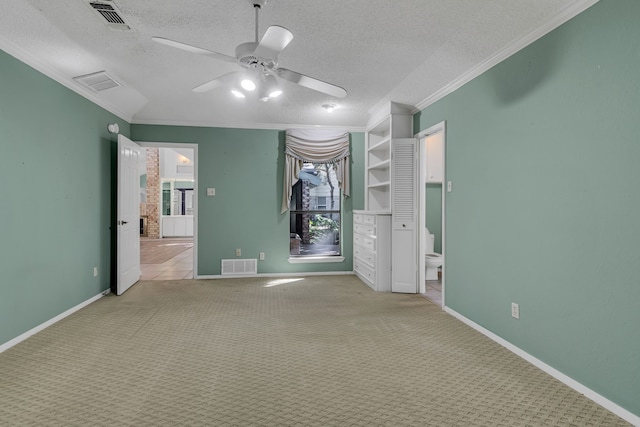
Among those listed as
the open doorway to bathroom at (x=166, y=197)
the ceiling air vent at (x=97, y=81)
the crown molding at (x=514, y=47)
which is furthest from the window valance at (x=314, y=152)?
the open doorway to bathroom at (x=166, y=197)

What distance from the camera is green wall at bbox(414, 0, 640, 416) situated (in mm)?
1808

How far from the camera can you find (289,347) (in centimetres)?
269

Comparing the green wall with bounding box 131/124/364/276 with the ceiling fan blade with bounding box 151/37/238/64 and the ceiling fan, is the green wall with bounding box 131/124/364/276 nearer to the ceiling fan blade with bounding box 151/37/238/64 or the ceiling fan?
the ceiling fan

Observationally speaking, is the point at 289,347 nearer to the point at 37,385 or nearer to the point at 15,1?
the point at 37,385

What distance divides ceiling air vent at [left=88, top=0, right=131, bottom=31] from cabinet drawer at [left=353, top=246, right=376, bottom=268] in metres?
3.57

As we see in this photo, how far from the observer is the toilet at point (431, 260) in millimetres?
4895

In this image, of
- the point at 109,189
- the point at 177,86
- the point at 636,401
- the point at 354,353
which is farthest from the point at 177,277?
the point at 636,401

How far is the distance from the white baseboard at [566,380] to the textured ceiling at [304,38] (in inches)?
88.8

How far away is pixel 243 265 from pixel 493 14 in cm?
438

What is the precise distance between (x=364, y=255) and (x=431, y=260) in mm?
952

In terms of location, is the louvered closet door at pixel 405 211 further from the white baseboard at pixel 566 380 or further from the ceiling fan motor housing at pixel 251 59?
the ceiling fan motor housing at pixel 251 59

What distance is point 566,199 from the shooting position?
7.09 feet

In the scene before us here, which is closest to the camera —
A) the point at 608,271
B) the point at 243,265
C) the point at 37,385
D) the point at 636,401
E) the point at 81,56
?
the point at 636,401

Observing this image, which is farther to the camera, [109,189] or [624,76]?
[109,189]
